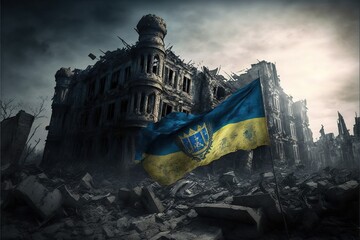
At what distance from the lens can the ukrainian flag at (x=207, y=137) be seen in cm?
462

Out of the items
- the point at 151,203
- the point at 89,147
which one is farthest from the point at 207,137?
the point at 89,147

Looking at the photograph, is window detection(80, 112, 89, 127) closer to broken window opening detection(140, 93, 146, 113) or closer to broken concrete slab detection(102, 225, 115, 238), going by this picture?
broken window opening detection(140, 93, 146, 113)

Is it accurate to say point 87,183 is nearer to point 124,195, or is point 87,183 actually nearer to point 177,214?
point 124,195

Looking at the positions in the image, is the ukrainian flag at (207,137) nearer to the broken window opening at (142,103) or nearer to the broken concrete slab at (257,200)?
the broken concrete slab at (257,200)

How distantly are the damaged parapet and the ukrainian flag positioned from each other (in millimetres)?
5849

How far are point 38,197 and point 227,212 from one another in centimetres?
683

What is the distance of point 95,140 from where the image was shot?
19.5 metres

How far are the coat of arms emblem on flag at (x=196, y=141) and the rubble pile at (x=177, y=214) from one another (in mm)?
2322

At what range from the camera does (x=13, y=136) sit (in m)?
8.11

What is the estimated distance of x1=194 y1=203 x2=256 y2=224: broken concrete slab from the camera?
5.63m

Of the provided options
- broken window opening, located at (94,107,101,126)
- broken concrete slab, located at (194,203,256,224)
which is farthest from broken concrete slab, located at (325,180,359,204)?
broken window opening, located at (94,107,101,126)

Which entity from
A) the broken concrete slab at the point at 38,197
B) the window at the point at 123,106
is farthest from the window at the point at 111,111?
the broken concrete slab at the point at 38,197

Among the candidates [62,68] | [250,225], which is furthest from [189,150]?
[62,68]

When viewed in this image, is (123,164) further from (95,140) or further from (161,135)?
(161,135)
